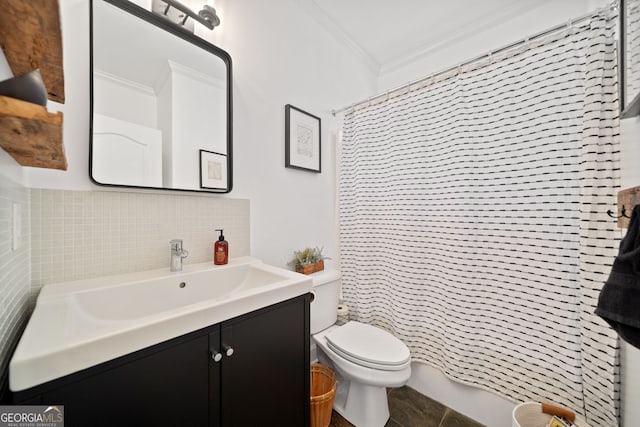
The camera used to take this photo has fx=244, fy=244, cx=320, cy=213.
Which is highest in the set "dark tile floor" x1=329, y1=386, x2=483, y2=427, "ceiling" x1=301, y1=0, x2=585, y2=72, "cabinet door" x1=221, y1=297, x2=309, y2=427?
"ceiling" x1=301, y1=0, x2=585, y2=72

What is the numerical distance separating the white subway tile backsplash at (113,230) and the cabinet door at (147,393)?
0.55 metres

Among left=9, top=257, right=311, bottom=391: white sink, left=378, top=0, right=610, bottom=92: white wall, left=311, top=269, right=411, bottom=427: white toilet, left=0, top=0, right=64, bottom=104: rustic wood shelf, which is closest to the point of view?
left=0, top=0, right=64, bottom=104: rustic wood shelf

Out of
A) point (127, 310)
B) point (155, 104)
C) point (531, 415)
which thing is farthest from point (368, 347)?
point (155, 104)

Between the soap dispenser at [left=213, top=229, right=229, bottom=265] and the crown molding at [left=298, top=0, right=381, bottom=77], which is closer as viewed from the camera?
the soap dispenser at [left=213, top=229, right=229, bottom=265]

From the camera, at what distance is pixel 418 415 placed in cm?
144

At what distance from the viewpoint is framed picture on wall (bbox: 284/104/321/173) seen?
1.63 m

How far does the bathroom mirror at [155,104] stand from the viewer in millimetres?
986

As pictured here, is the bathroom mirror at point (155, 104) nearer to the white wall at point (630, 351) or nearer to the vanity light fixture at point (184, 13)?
the vanity light fixture at point (184, 13)

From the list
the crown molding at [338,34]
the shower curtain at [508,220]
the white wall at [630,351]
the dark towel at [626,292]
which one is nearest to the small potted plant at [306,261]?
the shower curtain at [508,220]

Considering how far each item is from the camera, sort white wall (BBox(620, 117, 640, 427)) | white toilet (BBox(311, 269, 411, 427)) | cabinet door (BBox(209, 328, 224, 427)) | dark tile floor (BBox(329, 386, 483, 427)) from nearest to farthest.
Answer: cabinet door (BBox(209, 328, 224, 427)) < white wall (BBox(620, 117, 640, 427)) < white toilet (BBox(311, 269, 411, 427)) < dark tile floor (BBox(329, 386, 483, 427))

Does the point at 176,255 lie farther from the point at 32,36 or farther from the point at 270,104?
the point at 270,104

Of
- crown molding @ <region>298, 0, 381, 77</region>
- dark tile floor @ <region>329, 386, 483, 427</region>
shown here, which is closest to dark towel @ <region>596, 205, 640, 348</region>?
dark tile floor @ <region>329, 386, 483, 427</region>

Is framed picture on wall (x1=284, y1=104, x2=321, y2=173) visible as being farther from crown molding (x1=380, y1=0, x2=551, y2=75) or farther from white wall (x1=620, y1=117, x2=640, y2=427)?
white wall (x1=620, y1=117, x2=640, y2=427)

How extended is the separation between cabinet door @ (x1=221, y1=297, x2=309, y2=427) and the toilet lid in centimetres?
34
